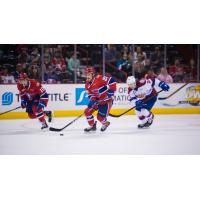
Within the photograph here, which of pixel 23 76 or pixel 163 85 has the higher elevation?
pixel 23 76

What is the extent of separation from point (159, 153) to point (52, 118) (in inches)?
48.0

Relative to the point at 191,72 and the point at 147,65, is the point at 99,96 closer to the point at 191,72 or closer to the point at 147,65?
the point at 147,65

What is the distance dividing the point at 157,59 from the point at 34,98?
1426 millimetres

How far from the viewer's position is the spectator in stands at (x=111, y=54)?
510 cm

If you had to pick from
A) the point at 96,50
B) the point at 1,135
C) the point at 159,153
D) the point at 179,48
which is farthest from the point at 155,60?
the point at 1,135

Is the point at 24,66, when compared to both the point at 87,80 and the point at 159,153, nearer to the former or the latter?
the point at 87,80

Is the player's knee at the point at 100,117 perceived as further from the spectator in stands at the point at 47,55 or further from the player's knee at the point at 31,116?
the spectator in stands at the point at 47,55

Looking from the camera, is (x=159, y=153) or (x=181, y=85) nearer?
(x=159, y=153)

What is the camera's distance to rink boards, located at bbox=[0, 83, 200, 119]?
16.8ft

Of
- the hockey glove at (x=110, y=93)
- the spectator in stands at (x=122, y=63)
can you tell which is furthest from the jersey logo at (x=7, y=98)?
the spectator in stands at (x=122, y=63)

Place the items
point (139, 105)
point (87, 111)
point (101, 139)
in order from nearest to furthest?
point (101, 139) → point (87, 111) → point (139, 105)

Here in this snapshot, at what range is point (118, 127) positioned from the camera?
513 centimetres

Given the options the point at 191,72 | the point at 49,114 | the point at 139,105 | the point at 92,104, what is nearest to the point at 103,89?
the point at 92,104

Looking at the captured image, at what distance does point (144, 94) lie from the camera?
5.29m
